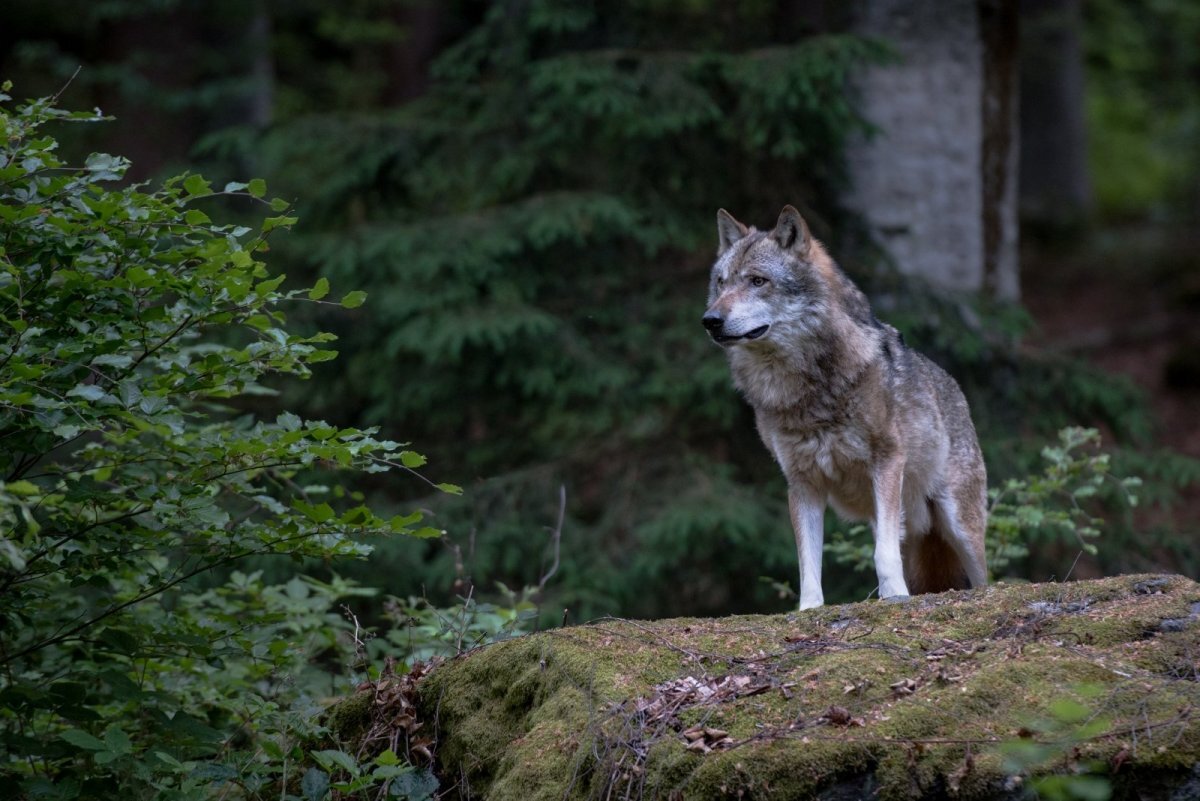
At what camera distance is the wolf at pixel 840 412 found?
5988 millimetres

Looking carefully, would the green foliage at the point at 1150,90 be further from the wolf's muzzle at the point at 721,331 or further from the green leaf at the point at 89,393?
the green leaf at the point at 89,393

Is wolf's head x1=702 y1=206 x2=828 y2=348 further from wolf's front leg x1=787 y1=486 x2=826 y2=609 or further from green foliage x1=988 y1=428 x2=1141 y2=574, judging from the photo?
green foliage x1=988 y1=428 x2=1141 y2=574

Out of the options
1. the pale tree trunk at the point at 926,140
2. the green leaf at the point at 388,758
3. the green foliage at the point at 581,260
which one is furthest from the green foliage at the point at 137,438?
the pale tree trunk at the point at 926,140

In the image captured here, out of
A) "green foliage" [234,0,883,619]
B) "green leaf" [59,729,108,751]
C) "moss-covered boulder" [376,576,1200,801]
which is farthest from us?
"green foliage" [234,0,883,619]

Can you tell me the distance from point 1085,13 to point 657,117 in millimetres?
14371

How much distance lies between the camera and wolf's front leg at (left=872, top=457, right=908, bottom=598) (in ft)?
18.7

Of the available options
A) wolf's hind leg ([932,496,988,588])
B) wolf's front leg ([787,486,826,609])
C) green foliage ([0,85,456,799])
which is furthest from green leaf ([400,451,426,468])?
wolf's hind leg ([932,496,988,588])

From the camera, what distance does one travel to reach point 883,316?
1073cm

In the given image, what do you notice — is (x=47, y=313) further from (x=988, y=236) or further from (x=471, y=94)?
(x=988, y=236)

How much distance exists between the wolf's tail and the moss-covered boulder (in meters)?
1.77

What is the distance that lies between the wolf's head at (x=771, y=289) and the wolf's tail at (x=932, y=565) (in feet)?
4.89

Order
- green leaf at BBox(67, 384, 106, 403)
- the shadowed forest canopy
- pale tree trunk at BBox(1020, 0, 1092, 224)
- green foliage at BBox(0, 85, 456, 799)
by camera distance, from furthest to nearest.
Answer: pale tree trunk at BBox(1020, 0, 1092, 224) < the shadowed forest canopy < green foliage at BBox(0, 85, 456, 799) < green leaf at BBox(67, 384, 106, 403)

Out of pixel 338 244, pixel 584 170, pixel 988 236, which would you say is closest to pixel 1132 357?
pixel 988 236

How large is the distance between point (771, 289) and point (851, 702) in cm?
286
